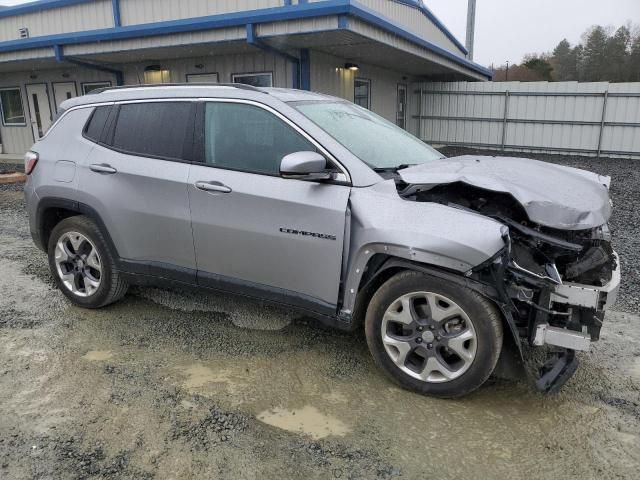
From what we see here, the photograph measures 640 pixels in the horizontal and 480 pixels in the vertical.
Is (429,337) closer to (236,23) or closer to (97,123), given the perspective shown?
(97,123)

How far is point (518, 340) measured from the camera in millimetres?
2838

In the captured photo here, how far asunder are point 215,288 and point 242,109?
50.9 inches

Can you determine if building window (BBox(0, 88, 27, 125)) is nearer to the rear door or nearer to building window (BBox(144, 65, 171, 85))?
building window (BBox(144, 65, 171, 85))

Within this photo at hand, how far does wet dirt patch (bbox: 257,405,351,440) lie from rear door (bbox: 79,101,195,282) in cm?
133

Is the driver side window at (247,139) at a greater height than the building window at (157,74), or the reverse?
the building window at (157,74)

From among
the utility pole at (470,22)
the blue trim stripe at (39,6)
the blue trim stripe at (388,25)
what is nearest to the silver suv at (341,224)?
the blue trim stripe at (388,25)

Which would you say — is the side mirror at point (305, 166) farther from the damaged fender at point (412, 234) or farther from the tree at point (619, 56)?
the tree at point (619, 56)

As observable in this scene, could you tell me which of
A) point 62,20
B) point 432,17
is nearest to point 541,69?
point 432,17

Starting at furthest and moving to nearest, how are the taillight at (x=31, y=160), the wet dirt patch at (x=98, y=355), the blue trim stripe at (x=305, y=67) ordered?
1. the blue trim stripe at (x=305, y=67)
2. the taillight at (x=31, y=160)
3. the wet dirt patch at (x=98, y=355)

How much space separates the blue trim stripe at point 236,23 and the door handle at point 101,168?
614cm

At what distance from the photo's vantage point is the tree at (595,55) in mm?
37750

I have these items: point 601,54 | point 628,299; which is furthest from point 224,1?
point 601,54

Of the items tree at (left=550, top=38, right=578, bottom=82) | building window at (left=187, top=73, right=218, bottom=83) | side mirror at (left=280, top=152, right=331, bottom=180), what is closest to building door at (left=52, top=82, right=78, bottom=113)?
building window at (left=187, top=73, right=218, bottom=83)

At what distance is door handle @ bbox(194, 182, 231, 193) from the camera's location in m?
3.49
